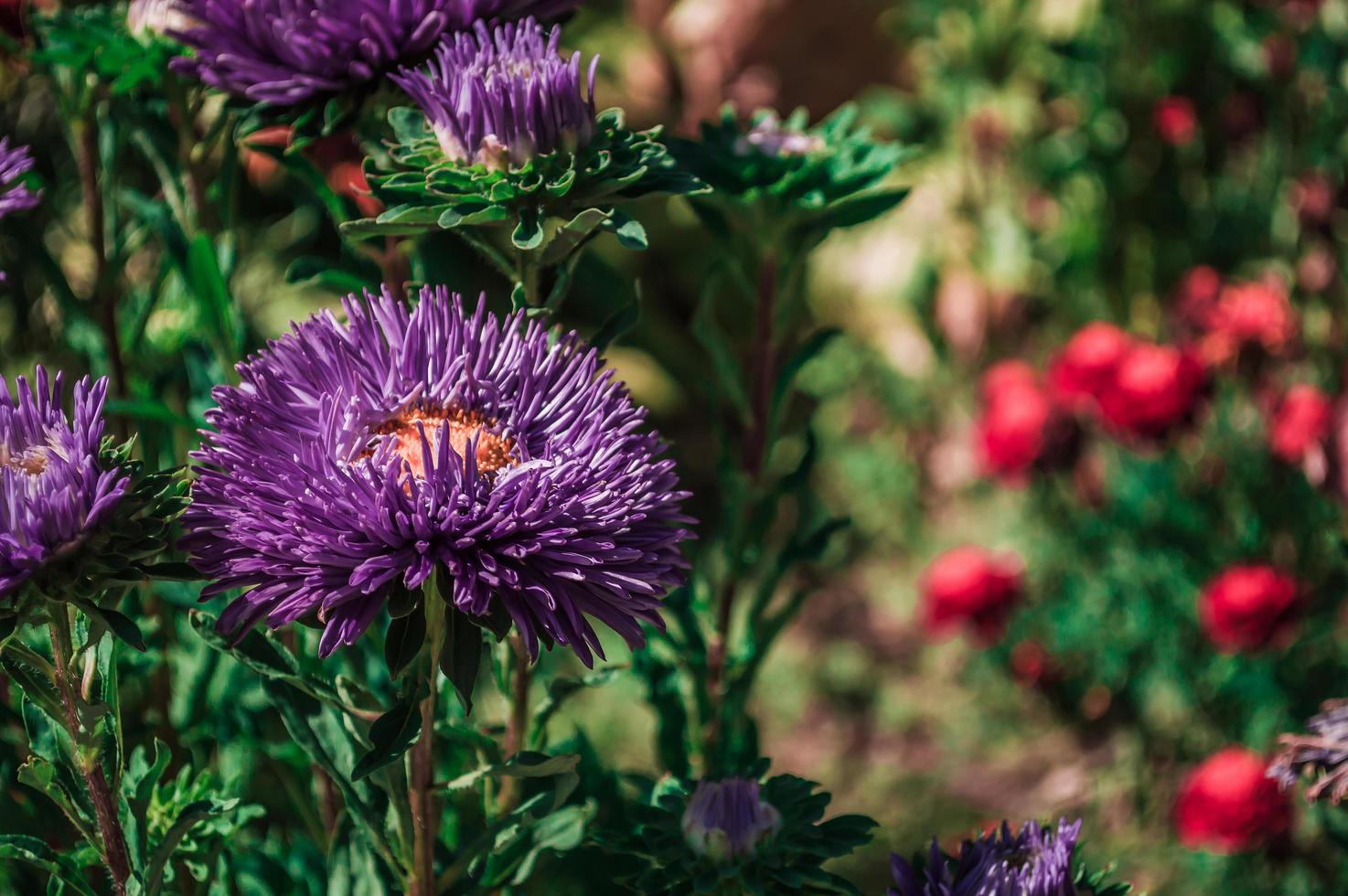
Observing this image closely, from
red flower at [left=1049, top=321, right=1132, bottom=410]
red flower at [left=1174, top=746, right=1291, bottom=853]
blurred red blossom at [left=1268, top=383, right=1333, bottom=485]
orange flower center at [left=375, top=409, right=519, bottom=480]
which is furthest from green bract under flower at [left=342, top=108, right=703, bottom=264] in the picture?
red flower at [left=1049, top=321, right=1132, bottom=410]

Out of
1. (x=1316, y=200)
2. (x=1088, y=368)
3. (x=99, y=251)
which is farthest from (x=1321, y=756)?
(x=1316, y=200)

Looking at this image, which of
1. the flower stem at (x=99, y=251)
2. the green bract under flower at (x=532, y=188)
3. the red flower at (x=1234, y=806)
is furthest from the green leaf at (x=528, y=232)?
the red flower at (x=1234, y=806)

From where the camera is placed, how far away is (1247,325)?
231 cm

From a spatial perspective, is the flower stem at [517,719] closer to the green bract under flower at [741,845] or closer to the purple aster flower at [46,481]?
the green bract under flower at [741,845]

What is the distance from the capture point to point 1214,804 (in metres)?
1.86

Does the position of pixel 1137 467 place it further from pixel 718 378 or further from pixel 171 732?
pixel 171 732

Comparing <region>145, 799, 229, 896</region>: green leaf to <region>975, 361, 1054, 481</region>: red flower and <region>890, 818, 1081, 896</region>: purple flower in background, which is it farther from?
<region>975, 361, 1054, 481</region>: red flower

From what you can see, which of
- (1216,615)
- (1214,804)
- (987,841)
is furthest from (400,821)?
(1216,615)

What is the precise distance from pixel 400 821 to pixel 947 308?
112 inches

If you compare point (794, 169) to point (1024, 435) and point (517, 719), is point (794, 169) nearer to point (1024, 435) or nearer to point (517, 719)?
point (517, 719)

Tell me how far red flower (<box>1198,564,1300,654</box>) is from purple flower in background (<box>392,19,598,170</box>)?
157 cm

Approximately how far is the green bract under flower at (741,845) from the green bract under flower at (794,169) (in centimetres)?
43

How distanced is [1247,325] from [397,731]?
6.43ft

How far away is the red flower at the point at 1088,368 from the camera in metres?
2.31
